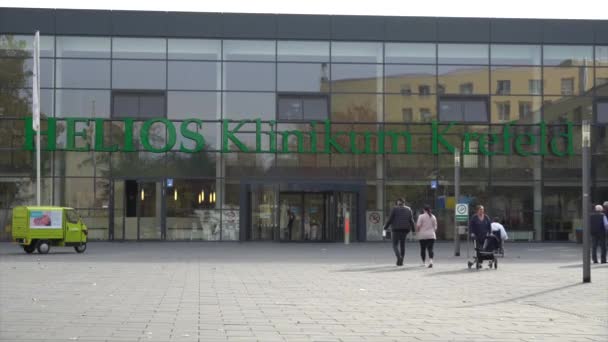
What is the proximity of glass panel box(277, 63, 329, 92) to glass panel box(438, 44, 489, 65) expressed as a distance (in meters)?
5.19

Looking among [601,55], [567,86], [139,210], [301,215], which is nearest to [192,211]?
[139,210]

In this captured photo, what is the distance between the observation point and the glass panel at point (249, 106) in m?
39.1

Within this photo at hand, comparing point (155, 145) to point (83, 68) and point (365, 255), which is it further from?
point (365, 255)

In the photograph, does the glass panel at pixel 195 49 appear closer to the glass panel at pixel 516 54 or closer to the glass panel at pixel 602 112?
the glass panel at pixel 516 54

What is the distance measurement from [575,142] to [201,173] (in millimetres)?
16224

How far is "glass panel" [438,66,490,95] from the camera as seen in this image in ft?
131

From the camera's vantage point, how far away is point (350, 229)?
3912 centimetres

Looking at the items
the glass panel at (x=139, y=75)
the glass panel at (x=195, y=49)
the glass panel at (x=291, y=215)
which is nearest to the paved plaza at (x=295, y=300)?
the glass panel at (x=291, y=215)

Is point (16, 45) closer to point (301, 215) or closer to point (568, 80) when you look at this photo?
point (301, 215)

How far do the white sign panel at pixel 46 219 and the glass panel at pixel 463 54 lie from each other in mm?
18625

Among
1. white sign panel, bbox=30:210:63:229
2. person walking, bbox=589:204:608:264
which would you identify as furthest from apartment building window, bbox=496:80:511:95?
white sign panel, bbox=30:210:63:229

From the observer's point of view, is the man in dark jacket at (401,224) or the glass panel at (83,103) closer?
the man in dark jacket at (401,224)

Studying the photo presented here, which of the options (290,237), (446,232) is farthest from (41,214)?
(446,232)

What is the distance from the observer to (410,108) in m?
39.8
